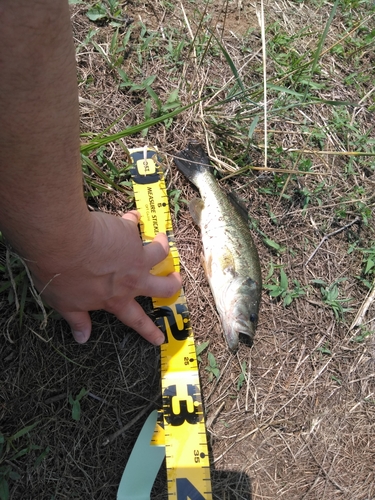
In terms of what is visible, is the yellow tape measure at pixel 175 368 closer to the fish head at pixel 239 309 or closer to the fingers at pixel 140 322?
the fingers at pixel 140 322

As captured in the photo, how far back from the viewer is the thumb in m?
2.43

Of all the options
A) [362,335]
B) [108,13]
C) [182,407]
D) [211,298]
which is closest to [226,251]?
[211,298]

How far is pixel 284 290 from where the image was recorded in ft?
10.6

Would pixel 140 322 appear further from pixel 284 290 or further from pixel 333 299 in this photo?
pixel 333 299

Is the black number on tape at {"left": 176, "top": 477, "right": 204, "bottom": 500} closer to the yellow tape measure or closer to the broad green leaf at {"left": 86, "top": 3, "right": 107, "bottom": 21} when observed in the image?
the yellow tape measure

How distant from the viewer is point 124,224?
2.42 metres

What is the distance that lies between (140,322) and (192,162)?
1359 millimetres

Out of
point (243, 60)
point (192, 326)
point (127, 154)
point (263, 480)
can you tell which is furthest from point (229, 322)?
point (243, 60)

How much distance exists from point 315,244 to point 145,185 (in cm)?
157

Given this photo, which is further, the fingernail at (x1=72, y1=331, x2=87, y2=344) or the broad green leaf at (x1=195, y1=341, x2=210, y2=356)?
the broad green leaf at (x1=195, y1=341, x2=210, y2=356)

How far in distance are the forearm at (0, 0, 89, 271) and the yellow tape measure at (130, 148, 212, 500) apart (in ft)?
3.54

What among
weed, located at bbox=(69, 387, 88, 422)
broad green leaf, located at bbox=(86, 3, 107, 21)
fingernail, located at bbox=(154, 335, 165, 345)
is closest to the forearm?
fingernail, located at bbox=(154, 335, 165, 345)

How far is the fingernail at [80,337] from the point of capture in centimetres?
257

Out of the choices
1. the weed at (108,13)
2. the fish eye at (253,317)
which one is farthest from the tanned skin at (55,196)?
the weed at (108,13)
